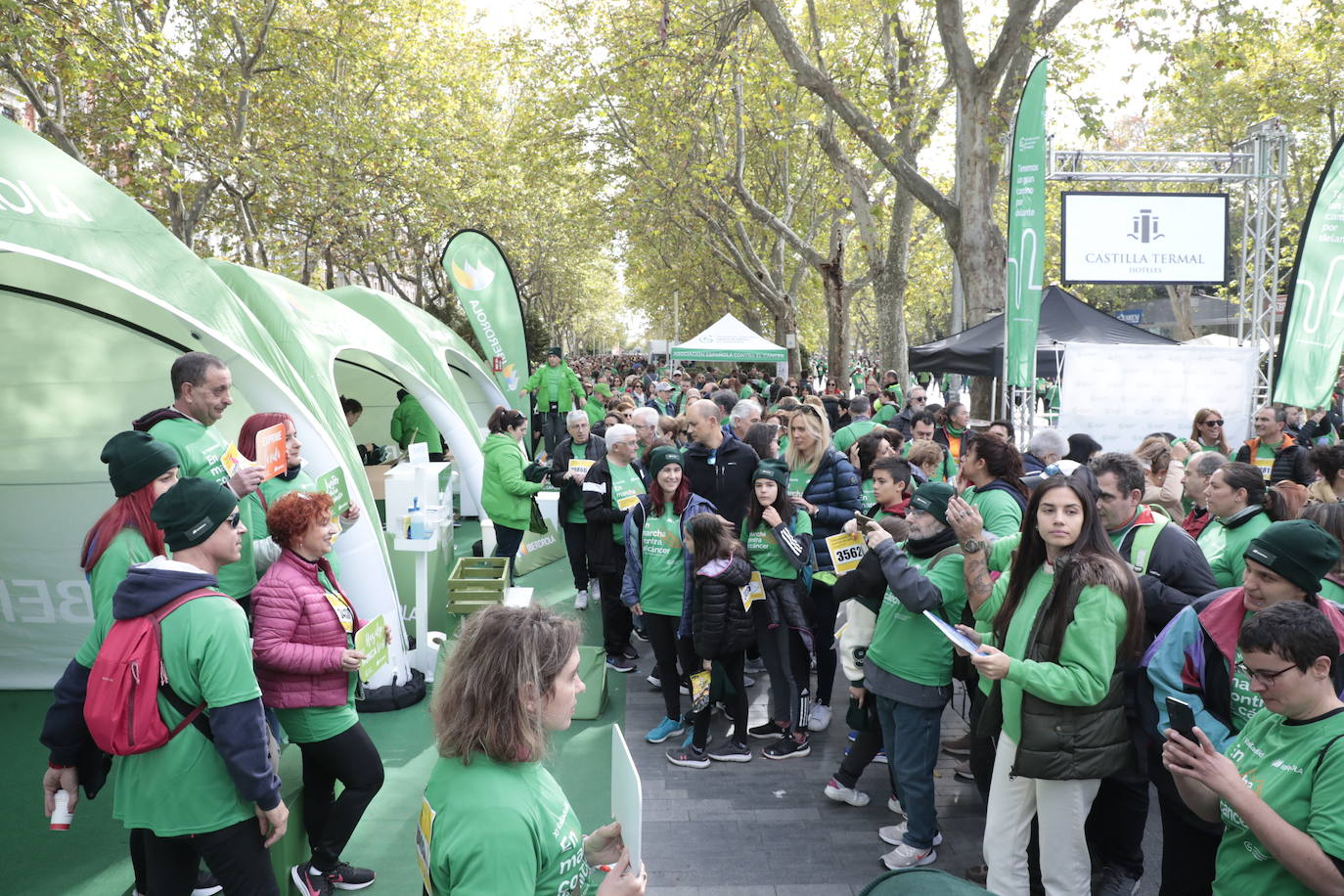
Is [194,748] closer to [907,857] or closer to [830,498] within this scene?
[907,857]

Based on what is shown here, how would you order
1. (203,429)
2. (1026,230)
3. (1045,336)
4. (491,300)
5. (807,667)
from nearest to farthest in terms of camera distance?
(203,429), (807,667), (1026,230), (1045,336), (491,300)

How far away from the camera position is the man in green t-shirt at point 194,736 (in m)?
2.66

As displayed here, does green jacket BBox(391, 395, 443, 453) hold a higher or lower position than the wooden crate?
higher

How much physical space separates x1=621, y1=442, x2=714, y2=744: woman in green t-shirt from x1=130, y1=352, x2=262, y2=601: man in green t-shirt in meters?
2.14

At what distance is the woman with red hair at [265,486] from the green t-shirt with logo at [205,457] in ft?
0.22

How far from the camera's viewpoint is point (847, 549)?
15.4 feet

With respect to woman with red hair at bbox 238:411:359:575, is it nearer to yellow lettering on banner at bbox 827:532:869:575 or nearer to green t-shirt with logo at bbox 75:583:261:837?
green t-shirt with logo at bbox 75:583:261:837

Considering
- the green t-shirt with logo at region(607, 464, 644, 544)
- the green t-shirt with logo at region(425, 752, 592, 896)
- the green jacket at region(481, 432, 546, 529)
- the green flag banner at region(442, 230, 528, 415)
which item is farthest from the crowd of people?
the green flag banner at region(442, 230, 528, 415)

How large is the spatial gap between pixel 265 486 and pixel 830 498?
10.7 feet

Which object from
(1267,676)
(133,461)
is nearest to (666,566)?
(133,461)

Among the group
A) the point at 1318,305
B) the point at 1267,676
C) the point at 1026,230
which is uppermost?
the point at 1026,230

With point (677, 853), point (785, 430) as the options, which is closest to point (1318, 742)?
point (677, 853)

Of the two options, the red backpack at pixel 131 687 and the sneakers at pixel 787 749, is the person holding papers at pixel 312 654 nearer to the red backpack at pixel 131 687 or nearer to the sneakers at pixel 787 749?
the red backpack at pixel 131 687

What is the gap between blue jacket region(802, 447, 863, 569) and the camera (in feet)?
18.4
